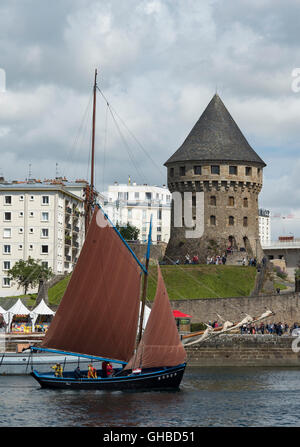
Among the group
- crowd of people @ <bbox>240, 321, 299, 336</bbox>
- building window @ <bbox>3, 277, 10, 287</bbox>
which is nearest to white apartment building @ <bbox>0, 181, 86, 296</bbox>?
building window @ <bbox>3, 277, 10, 287</bbox>

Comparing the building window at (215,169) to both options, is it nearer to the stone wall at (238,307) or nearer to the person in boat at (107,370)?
the stone wall at (238,307)

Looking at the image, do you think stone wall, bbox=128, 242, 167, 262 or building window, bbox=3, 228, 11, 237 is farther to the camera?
building window, bbox=3, 228, 11, 237

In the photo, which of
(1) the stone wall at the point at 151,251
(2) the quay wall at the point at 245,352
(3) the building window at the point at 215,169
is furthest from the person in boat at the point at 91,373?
(3) the building window at the point at 215,169

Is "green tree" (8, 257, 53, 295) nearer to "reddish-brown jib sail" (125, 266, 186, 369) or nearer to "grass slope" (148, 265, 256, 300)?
"grass slope" (148, 265, 256, 300)

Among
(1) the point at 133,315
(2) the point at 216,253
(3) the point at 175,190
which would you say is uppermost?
(3) the point at 175,190

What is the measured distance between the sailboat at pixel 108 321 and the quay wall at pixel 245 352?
72.5 feet

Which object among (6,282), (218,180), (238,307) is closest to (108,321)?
(238,307)

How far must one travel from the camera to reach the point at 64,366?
2494 inches

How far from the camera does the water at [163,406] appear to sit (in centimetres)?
4319

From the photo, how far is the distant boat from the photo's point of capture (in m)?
53.8

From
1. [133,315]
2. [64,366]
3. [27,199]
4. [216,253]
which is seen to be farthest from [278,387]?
[27,199]
